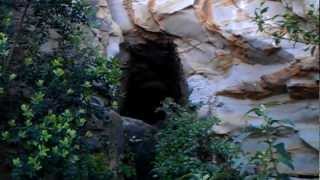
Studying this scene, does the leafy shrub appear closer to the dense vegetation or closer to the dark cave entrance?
the dense vegetation

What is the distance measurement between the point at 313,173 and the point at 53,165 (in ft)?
7.07

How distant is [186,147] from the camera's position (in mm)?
4133

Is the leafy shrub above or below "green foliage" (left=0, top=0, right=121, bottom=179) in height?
below

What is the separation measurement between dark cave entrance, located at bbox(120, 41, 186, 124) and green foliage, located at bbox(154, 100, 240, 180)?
134 cm

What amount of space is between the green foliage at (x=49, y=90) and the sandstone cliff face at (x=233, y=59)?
1288 mm

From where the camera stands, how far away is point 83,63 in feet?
12.2

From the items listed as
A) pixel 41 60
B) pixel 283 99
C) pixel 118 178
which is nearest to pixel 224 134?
pixel 283 99

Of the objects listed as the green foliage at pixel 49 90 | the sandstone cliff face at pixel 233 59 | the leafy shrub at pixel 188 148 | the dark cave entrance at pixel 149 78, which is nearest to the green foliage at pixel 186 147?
the leafy shrub at pixel 188 148

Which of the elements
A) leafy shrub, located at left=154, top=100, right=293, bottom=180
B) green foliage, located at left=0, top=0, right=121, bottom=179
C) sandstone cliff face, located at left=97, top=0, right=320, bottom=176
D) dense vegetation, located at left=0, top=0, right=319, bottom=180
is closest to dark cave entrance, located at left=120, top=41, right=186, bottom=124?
sandstone cliff face, located at left=97, top=0, right=320, bottom=176

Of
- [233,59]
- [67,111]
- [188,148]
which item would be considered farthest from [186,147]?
[233,59]

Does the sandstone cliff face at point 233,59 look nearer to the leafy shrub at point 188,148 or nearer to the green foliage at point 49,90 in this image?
the leafy shrub at point 188,148

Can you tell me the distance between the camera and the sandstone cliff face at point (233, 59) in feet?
15.6

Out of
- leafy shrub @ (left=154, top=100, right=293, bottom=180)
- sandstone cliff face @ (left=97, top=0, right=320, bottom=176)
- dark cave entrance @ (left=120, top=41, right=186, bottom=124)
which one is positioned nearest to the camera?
leafy shrub @ (left=154, top=100, right=293, bottom=180)

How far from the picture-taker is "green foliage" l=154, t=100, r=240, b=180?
396 cm
